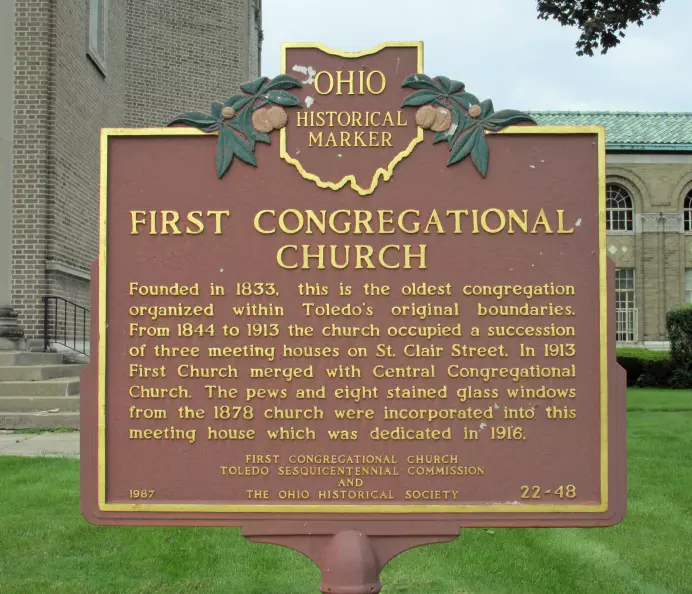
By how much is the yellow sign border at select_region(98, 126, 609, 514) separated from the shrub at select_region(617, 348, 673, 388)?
1773 centimetres

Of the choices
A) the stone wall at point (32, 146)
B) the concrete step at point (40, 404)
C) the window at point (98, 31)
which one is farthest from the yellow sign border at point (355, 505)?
the window at point (98, 31)

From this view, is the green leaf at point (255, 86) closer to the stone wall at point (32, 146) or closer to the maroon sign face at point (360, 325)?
the maroon sign face at point (360, 325)


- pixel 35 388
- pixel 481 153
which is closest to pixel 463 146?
pixel 481 153

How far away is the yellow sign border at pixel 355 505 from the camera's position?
3146 millimetres

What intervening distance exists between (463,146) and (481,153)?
0.27ft

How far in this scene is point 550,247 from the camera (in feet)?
10.6

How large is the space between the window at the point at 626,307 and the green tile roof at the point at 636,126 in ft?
15.4

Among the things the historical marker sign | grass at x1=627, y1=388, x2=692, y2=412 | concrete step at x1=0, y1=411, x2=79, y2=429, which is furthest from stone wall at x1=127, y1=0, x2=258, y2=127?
the historical marker sign

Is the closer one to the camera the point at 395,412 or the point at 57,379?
the point at 395,412

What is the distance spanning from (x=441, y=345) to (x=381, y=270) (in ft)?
1.32

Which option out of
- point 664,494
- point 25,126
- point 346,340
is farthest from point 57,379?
point 346,340

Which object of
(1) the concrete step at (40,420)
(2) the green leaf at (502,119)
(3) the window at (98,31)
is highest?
(3) the window at (98,31)

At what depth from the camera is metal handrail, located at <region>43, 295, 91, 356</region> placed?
1234 centimetres

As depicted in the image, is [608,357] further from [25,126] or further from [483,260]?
[25,126]
